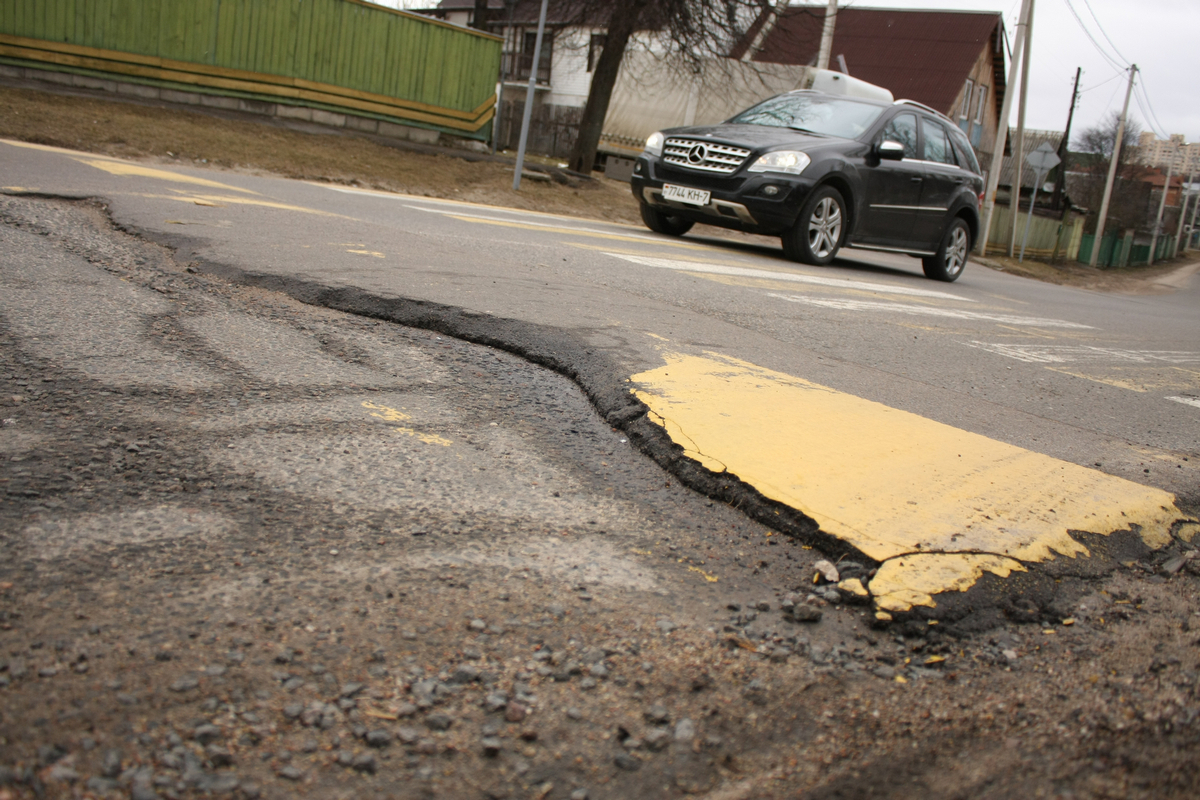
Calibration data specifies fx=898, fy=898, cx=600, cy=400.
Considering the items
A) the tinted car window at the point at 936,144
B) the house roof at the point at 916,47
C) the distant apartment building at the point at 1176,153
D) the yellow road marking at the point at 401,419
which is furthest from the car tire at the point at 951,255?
the distant apartment building at the point at 1176,153

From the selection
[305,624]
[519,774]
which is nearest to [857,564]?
[519,774]

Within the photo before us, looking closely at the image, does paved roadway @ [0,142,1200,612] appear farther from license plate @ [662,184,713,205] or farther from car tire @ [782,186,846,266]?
license plate @ [662,184,713,205]

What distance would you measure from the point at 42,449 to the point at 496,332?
5.76 ft

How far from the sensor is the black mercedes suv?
26.9 ft

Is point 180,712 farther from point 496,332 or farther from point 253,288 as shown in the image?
point 253,288

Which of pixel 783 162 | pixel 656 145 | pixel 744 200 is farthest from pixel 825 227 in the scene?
pixel 656 145

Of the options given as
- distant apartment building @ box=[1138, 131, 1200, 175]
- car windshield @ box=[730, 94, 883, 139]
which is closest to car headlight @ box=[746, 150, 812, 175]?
car windshield @ box=[730, 94, 883, 139]

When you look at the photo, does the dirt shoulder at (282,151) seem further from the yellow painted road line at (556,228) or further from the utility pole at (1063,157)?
the utility pole at (1063,157)

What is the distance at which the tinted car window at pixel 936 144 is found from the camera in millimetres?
9727

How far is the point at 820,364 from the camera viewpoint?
3852mm

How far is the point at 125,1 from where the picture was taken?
1418 centimetres

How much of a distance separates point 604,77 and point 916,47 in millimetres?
25024

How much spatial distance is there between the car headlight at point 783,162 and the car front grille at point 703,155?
18 cm

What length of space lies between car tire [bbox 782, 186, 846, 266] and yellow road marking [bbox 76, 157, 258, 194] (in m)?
4.91
